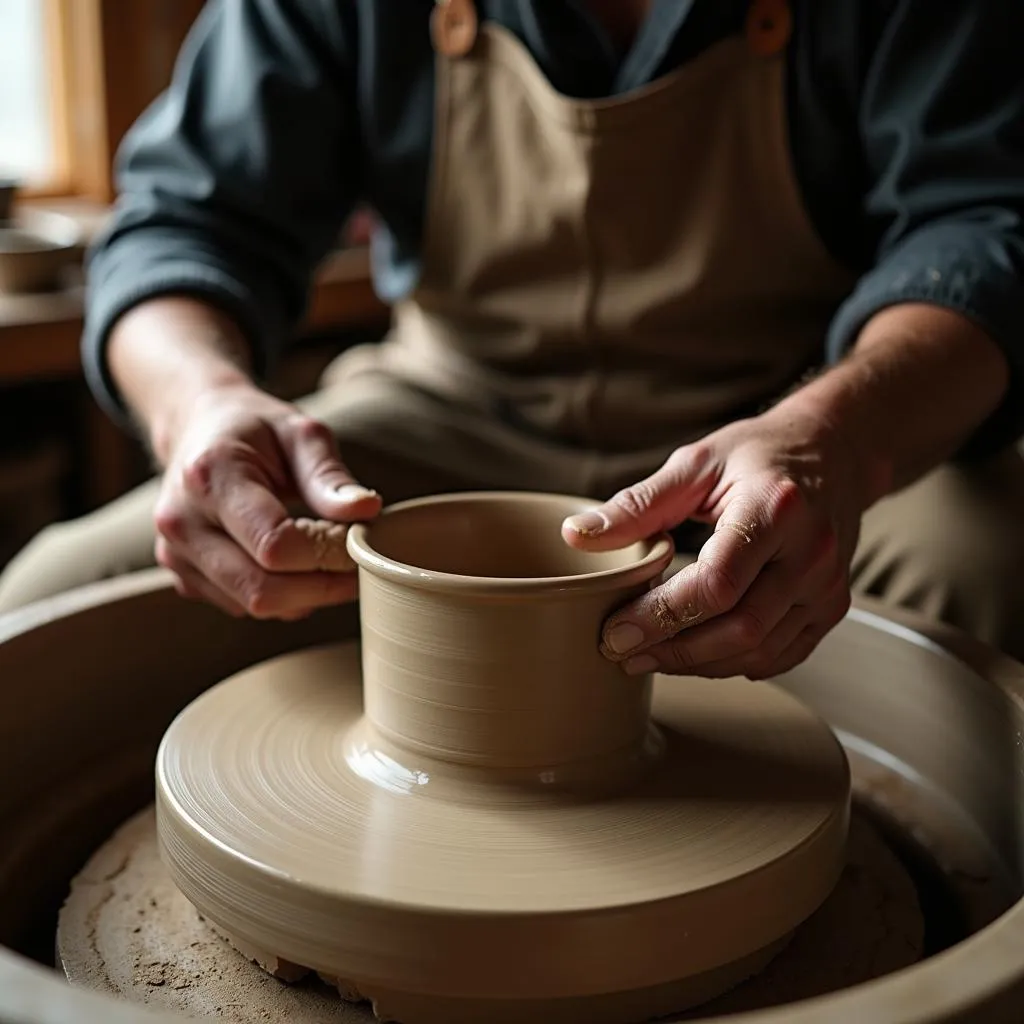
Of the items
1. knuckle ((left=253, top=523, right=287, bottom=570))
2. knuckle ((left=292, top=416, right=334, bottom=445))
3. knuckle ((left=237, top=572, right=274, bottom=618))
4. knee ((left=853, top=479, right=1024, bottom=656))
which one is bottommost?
knee ((left=853, top=479, right=1024, bottom=656))

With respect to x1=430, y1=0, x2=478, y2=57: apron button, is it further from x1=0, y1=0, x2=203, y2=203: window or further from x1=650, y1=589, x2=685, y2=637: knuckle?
x1=0, y1=0, x2=203, y2=203: window

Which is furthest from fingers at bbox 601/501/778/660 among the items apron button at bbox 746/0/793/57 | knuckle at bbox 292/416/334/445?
apron button at bbox 746/0/793/57

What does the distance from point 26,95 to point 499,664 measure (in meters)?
2.30

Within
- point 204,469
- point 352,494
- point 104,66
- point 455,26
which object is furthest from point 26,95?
point 352,494

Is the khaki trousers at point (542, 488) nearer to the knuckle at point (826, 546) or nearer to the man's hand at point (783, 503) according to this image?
the man's hand at point (783, 503)

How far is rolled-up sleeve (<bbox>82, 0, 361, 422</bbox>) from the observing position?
1.33m

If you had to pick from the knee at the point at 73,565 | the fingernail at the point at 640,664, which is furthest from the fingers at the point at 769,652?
the knee at the point at 73,565

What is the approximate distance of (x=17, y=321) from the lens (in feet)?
6.38

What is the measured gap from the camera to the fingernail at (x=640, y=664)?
31.0 inches

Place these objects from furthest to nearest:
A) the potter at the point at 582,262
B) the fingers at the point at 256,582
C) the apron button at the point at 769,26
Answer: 1. the apron button at the point at 769,26
2. the potter at the point at 582,262
3. the fingers at the point at 256,582

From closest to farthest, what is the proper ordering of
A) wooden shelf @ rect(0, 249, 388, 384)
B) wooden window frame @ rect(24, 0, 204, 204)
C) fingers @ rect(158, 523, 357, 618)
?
1. fingers @ rect(158, 523, 357, 618)
2. wooden shelf @ rect(0, 249, 388, 384)
3. wooden window frame @ rect(24, 0, 204, 204)

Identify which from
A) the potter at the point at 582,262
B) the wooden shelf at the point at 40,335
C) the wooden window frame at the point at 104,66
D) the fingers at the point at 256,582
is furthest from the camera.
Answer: the wooden window frame at the point at 104,66

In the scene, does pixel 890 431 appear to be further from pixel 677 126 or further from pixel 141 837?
pixel 141 837

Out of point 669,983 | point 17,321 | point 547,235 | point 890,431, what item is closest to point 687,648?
point 669,983
